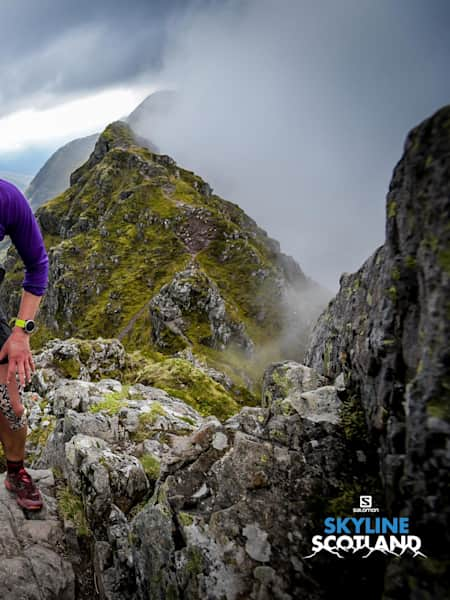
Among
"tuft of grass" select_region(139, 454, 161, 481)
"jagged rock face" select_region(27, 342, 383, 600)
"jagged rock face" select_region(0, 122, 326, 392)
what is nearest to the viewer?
"jagged rock face" select_region(27, 342, 383, 600)

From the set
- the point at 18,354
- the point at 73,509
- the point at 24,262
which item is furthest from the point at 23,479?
the point at 24,262

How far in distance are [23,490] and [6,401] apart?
293 cm

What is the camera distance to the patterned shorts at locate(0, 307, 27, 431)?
7.75m

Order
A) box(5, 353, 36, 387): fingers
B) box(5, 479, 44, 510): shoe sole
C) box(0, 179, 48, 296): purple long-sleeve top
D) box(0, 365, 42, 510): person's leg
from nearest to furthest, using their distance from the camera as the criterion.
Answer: box(0, 179, 48, 296): purple long-sleeve top → box(5, 353, 36, 387): fingers → box(0, 365, 42, 510): person's leg → box(5, 479, 44, 510): shoe sole

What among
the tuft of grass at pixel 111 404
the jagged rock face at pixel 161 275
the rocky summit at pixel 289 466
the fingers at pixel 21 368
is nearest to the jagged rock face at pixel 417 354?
the rocky summit at pixel 289 466

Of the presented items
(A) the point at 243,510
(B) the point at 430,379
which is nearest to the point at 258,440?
(A) the point at 243,510

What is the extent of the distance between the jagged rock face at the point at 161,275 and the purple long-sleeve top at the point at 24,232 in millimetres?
77465

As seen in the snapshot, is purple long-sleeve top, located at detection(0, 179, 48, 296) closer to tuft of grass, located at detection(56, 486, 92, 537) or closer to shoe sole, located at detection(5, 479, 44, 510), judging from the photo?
shoe sole, located at detection(5, 479, 44, 510)

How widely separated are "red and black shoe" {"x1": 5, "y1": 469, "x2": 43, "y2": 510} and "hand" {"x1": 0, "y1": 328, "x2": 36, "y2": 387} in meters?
3.60

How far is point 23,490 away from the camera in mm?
9219

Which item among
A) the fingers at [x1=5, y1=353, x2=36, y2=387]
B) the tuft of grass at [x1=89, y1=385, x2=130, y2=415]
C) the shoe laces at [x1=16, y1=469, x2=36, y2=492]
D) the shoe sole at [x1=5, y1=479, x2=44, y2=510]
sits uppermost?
the fingers at [x1=5, y1=353, x2=36, y2=387]

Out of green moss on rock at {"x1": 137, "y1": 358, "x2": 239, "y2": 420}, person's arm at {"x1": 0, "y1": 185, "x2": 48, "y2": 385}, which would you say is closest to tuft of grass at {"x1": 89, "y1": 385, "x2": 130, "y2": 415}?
green moss on rock at {"x1": 137, "y1": 358, "x2": 239, "y2": 420}

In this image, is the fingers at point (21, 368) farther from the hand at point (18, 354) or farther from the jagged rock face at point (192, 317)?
the jagged rock face at point (192, 317)

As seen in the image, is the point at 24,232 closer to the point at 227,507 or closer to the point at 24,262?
the point at 24,262
